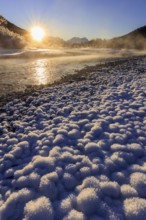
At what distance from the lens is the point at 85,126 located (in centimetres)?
619

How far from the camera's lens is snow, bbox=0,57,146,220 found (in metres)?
3.69

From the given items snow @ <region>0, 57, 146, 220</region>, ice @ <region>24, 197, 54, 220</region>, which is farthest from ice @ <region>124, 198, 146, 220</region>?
ice @ <region>24, 197, 54, 220</region>

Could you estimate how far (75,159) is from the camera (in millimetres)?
4824

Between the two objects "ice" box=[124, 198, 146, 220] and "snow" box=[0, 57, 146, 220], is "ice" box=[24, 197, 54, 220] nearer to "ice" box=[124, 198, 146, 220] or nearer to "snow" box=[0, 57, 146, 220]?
"snow" box=[0, 57, 146, 220]

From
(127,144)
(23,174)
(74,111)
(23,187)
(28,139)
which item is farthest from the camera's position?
(74,111)

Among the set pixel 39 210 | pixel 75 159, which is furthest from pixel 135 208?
pixel 75 159

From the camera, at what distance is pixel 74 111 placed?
24.1 feet

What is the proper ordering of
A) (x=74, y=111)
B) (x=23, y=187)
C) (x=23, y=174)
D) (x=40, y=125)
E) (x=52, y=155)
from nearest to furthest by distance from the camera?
(x=23, y=187) < (x=23, y=174) < (x=52, y=155) < (x=40, y=125) < (x=74, y=111)

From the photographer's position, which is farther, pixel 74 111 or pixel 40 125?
pixel 74 111

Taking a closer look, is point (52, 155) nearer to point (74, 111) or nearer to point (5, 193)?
point (5, 193)

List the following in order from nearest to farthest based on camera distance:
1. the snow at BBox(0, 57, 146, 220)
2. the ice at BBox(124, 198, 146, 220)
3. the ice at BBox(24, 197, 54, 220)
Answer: the ice at BBox(124, 198, 146, 220)
the ice at BBox(24, 197, 54, 220)
the snow at BBox(0, 57, 146, 220)

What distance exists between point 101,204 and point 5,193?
1.61 meters

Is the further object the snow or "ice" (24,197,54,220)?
the snow

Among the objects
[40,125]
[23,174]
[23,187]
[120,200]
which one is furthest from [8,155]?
[120,200]
